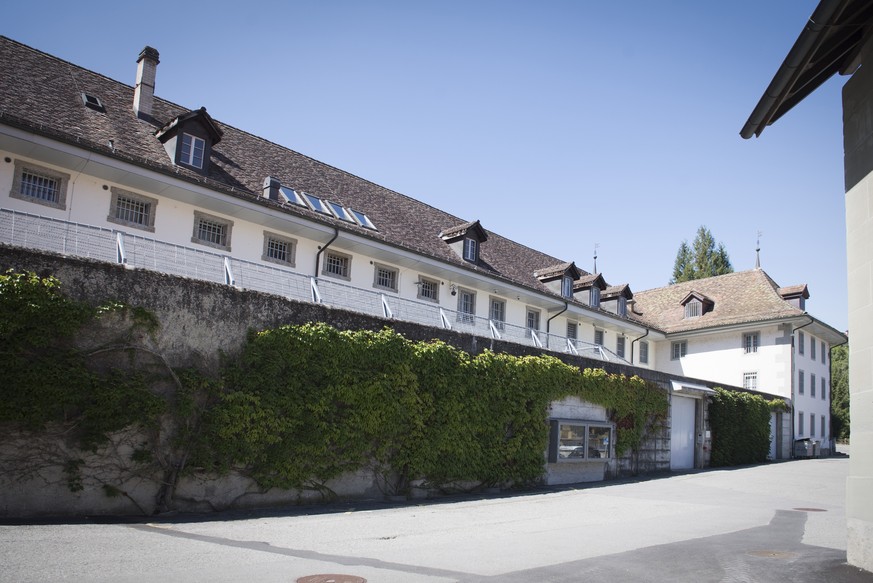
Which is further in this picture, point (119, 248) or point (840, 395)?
point (840, 395)

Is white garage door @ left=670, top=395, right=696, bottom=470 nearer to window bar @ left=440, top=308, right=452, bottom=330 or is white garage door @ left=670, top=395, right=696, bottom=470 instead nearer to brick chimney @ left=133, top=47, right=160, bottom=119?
window bar @ left=440, top=308, right=452, bottom=330

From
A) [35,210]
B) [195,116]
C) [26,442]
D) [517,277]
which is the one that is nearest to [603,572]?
[26,442]

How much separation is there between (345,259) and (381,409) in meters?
9.80

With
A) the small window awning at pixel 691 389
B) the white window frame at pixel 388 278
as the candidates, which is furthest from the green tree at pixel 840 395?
the white window frame at pixel 388 278

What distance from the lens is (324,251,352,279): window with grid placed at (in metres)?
22.3

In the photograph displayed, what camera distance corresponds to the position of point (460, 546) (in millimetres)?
8766

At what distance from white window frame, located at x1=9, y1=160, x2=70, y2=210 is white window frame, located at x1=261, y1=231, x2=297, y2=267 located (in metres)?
5.63

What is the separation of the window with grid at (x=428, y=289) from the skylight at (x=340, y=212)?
388cm

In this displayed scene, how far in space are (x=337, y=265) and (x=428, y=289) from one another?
14.1 ft

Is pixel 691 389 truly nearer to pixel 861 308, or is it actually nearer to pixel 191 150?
pixel 861 308

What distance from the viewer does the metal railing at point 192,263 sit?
1190cm

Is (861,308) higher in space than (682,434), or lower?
higher

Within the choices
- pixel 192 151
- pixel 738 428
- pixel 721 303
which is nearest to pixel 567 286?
pixel 738 428

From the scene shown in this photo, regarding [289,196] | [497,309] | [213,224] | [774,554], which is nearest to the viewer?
[774,554]
